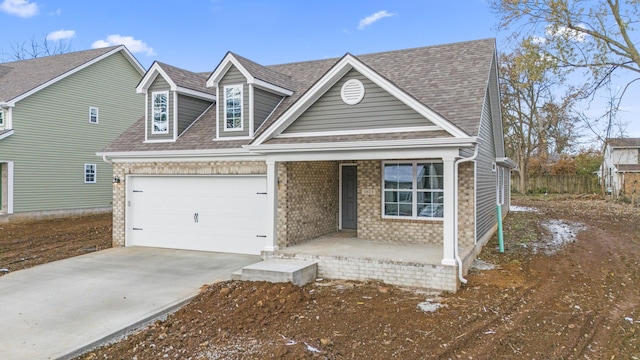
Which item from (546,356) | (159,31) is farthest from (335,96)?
(159,31)

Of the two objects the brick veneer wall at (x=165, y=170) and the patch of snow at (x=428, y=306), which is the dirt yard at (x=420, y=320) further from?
the brick veneer wall at (x=165, y=170)

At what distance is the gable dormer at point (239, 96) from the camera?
11.0 m

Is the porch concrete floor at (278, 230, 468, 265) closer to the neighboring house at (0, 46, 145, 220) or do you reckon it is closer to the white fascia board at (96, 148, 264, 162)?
the white fascia board at (96, 148, 264, 162)

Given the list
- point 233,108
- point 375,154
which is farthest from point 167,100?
point 375,154

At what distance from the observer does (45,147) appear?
18.4 meters

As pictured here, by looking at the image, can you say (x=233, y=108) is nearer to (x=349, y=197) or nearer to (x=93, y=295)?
(x=349, y=197)

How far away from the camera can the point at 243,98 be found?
11.1m

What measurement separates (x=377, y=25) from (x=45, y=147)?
15539 mm

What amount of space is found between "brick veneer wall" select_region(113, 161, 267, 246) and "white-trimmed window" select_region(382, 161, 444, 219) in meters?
3.14

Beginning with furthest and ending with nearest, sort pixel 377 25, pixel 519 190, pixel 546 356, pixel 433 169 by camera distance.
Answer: pixel 519 190
pixel 377 25
pixel 433 169
pixel 546 356

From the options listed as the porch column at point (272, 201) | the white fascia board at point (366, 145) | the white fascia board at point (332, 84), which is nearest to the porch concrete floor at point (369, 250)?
the porch column at point (272, 201)

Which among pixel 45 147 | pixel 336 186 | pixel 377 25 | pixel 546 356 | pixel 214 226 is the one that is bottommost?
pixel 546 356

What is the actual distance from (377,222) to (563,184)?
33098 millimetres

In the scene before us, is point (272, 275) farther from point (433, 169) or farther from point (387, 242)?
point (433, 169)
